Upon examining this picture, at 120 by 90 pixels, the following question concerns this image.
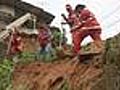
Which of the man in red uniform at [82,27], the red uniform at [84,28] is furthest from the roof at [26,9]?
the red uniform at [84,28]

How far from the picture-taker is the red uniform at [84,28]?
13.6 metres

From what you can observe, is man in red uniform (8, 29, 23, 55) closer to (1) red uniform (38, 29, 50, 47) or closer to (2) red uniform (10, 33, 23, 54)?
(2) red uniform (10, 33, 23, 54)

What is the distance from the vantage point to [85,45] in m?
15.8

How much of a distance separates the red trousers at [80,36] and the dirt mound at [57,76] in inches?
17.1

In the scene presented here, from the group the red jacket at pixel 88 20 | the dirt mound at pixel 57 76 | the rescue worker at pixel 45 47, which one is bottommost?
the dirt mound at pixel 57 76

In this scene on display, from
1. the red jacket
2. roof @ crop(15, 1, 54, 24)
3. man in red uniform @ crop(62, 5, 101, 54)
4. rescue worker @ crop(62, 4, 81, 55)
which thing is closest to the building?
roof @ crop(15, 1, 54, 24)

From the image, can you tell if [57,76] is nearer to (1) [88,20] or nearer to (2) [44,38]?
(1) [88,20]

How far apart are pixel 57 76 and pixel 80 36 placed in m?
1.47

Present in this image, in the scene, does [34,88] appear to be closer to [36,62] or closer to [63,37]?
[36,62]

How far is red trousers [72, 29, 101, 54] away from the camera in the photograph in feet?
44.7

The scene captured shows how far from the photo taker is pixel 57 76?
518 inches

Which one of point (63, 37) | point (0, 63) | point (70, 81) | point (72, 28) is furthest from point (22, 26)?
point (70, 81)

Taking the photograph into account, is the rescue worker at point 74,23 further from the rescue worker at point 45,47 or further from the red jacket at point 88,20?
the rescue worker at point 45,47

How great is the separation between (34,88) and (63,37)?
5.10 metres
